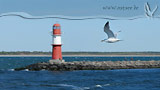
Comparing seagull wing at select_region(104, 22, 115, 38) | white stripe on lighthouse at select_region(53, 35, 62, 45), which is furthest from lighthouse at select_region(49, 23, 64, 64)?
seagull wing at select_region(104, 22, 115, 38)

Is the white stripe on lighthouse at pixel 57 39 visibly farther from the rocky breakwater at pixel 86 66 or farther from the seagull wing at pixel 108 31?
the seagull wing at pixel 108 31

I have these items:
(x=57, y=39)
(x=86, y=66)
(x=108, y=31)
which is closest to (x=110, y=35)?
(x=108, y=31)

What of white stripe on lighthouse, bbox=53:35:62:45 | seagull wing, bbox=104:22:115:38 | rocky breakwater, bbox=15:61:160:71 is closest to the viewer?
seagull wing, bbox=104:22:115:38

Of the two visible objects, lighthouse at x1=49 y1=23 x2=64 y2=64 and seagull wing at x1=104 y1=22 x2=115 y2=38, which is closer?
seagull wing at x1=104 y1=22 x2=115 y2=38

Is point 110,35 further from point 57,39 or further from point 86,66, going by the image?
point 86,66

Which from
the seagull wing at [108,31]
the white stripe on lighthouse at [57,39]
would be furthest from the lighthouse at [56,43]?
the seagull wing at [108,31]

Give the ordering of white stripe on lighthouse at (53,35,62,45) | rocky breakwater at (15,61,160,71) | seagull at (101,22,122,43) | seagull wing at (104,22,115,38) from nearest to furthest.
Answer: seagull at (101,22,122,43), seagull wing at (104,22,115,38), white stripe on lighthouse at (53,35,62,45), rocky breakwater at (15,61,160,71)

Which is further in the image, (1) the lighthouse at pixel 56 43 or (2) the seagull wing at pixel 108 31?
(1) the lighthouse at pixel 56 43

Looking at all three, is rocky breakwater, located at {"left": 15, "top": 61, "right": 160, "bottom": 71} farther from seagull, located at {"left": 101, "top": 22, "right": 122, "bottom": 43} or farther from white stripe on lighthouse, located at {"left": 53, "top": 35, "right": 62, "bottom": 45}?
seagull, located at {"left": 101, "top": 22, "right": 122, "bottom": 43}

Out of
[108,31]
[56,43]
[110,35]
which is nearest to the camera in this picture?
[110,35]

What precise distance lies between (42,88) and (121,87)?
20.1 feet

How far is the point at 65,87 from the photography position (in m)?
35.8

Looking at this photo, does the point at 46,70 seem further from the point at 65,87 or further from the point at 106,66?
the point at 65,87

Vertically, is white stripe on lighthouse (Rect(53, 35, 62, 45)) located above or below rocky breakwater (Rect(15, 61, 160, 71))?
above
